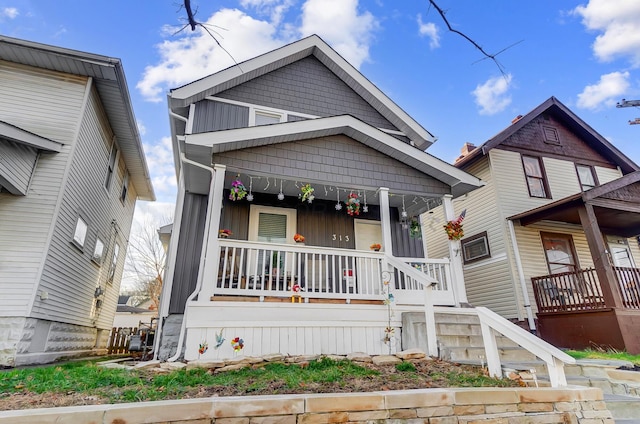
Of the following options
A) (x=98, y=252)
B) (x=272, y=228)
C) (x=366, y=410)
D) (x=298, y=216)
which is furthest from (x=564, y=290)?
(x=98, y=252)

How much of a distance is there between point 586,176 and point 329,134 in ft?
33.8

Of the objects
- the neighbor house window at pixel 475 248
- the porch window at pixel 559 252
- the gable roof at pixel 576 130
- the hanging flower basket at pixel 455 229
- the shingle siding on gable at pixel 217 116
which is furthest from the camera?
the gable roof at pixel 576 130

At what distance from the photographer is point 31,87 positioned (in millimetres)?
7055

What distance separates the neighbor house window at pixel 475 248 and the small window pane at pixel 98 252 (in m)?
10.7

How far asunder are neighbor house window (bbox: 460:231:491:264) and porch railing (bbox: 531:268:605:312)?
1522 millimetres

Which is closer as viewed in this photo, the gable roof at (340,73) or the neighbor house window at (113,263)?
the gable roof at (340,73)

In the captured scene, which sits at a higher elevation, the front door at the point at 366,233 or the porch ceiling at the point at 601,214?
the porch ceiling at the point at 601,214

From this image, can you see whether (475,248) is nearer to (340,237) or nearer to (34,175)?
(340,237)

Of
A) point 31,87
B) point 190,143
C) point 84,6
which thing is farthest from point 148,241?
point 84,6

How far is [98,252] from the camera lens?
9492mm

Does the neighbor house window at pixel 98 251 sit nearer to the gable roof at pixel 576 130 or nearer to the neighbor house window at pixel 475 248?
the neighbor house window at pixel 475 248

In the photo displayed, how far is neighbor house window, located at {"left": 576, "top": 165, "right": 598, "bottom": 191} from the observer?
1162cm

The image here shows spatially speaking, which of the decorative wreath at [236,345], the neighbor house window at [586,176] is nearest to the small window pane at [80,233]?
the decorative wreath at [236,345]

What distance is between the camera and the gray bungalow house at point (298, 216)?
200 inches
